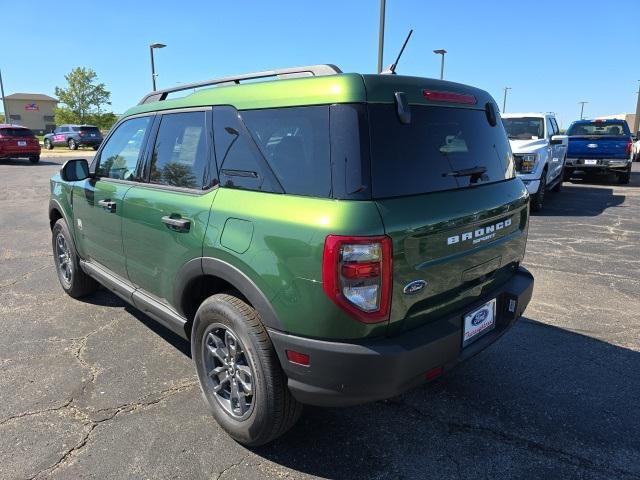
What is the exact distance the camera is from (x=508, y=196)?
9.40 feet

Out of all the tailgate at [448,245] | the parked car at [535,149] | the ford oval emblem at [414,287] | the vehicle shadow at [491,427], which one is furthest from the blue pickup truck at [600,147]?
the ford oval emblem at [414,287]

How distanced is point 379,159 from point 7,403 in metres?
2.73

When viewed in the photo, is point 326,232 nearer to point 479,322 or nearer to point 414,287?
point 414,287

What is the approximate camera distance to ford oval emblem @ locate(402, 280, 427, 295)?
2150mm

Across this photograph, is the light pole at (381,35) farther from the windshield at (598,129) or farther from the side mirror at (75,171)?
the side mirror at (75,171)

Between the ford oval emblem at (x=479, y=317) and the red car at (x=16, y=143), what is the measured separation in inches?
954

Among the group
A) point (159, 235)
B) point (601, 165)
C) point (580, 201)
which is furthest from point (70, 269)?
point (601, 165)

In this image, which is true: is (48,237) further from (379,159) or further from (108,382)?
(379,159)

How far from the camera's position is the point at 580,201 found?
36.7 feet

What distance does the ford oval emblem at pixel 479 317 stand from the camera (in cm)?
256

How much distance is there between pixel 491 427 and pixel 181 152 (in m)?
2.46

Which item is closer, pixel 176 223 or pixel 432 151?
pixel 432 151

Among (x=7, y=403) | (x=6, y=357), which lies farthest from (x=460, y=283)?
(x=6, y=357)

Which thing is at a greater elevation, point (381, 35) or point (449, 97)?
point (381, 35)
